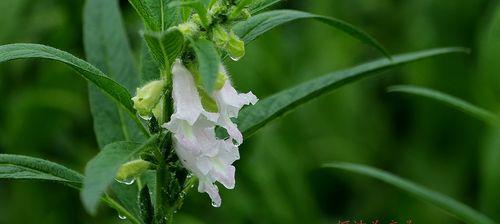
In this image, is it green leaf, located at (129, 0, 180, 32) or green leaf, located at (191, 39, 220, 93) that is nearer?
green leaf, located at (191, 39, 220, 93)

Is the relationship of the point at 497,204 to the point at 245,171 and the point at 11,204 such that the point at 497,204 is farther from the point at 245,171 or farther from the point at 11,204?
the point at 11,204

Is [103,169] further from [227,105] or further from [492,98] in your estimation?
[492,98]

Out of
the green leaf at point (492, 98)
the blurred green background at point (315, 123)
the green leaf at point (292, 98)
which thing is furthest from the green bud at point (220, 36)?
the blurred green background at point (315, 123)

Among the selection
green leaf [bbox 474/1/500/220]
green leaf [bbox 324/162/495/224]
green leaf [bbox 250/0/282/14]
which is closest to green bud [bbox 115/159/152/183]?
green leaf [bbox 250/0/282/14]

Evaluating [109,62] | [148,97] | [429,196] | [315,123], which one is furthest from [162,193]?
[315,123]

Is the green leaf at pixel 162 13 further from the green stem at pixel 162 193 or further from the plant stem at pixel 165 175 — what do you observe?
the green stem at pixel 162 193

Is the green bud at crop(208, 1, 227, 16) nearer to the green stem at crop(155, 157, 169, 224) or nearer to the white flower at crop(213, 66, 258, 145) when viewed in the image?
the white flower at crop(213, 66, 258, 145)

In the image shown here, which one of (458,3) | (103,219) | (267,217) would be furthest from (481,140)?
(103,219)
